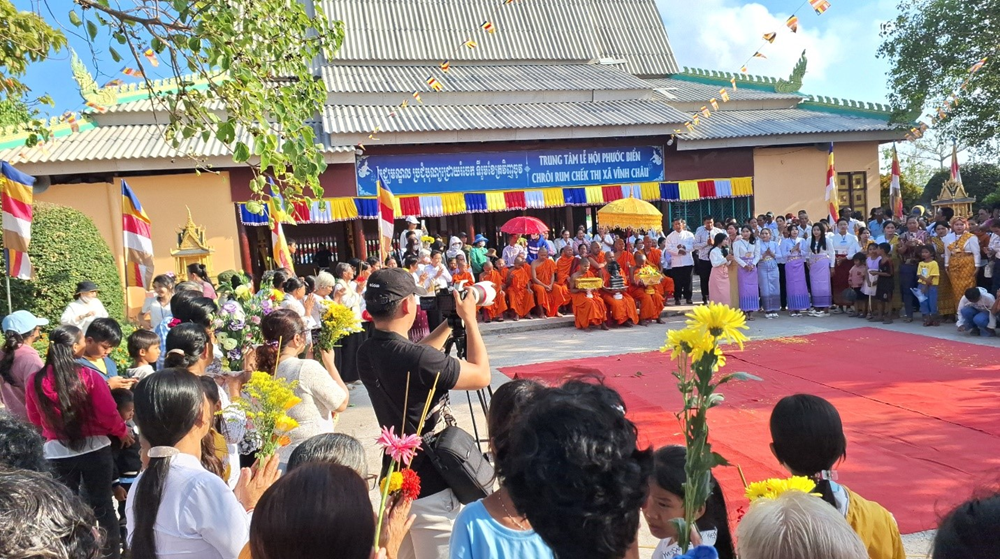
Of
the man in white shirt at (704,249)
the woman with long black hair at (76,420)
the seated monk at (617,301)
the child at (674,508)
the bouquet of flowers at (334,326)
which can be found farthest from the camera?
the man in white shirt at (704,249)

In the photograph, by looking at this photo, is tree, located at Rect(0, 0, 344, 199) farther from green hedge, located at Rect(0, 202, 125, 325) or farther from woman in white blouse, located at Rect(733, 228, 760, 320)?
woman in white blouse, located at Rect(733, 228, 760, 320)

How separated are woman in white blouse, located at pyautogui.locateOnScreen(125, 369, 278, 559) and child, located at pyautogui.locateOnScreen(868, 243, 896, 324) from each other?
11115 mm

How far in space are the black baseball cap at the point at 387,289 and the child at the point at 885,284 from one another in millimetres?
10436

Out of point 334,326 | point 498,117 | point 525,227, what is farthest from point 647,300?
point 334,326

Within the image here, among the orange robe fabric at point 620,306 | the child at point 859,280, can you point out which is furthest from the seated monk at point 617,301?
the child at point 859,280

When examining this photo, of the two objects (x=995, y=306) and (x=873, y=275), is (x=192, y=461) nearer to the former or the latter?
(x=995, y=306)

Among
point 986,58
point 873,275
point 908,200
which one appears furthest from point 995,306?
point 908,200

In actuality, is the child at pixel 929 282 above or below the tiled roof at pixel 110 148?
below

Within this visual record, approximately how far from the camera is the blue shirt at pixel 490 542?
→ 187 cm

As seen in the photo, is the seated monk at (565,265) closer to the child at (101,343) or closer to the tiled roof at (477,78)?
the tiled roof at (477,78)

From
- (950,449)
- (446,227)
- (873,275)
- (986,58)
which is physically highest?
(986,58)

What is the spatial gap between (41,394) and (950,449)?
594 centimetres

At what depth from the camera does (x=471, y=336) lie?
279 centimetres

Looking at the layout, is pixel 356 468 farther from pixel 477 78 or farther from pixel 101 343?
pixel 477 78
